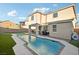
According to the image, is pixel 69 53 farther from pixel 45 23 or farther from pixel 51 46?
pixel 45 23

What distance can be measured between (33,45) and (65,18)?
2.56ft

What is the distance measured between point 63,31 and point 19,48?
2.88 ft

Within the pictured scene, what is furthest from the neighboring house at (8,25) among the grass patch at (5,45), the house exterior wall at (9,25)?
the grass patch at (5,45)

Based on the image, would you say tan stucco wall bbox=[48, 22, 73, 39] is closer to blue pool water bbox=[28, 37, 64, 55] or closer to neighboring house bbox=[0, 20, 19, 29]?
blue pool water bbox=[28, 37, 64, 55]

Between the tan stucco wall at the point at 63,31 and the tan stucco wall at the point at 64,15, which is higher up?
the tan stucco wall at the point at 64,15

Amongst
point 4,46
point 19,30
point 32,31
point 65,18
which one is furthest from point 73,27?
point 4,46

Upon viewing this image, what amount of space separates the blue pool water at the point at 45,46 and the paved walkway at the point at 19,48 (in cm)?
12

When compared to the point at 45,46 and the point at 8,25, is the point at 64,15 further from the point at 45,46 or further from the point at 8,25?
the point at 8,25

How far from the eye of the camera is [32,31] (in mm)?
3570

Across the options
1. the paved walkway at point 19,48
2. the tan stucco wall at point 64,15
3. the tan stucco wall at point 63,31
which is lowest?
the paved walkway at point 19,48

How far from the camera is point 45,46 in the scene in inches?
136

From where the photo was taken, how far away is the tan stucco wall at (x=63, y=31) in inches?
138

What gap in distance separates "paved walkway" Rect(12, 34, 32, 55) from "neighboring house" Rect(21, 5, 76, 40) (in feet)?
1.04

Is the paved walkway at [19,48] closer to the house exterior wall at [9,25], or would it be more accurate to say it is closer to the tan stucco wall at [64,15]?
the house exterior wall at [9,25]
